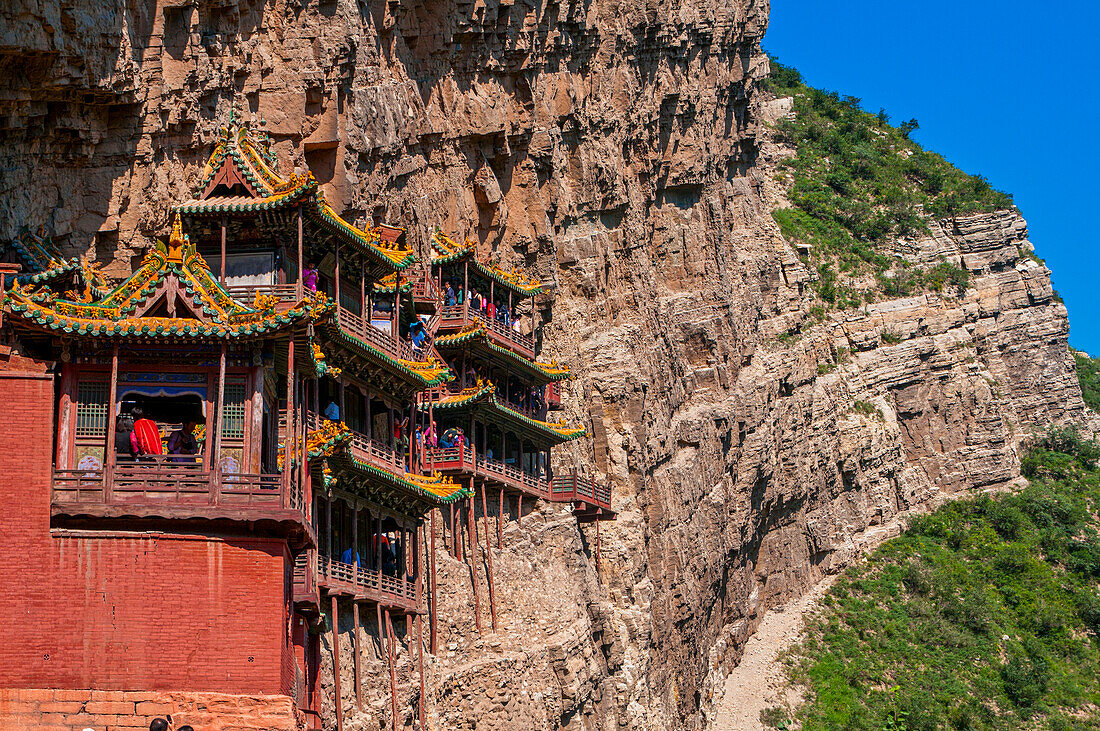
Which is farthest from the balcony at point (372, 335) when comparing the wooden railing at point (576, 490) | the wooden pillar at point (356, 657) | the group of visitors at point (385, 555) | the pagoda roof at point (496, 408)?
the wooden railing at point (576, 490)

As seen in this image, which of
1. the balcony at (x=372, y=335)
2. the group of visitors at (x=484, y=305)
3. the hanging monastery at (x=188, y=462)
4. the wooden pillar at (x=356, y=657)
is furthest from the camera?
the group of visitors at (x=484, y=305)

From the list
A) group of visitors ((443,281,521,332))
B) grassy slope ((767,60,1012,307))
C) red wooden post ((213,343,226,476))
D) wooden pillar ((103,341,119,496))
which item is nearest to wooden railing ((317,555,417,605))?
red wooden post ((213,343,226,476))

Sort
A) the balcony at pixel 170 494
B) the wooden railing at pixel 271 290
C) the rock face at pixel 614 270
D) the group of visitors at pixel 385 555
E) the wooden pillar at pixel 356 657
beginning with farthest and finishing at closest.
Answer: the rock face at pixel 614 270 → the group of visitors at pixel 385 555 → the wooden pillar at pixel 356 657 → the wooden railing at pixel 271 290 → the balcony at pixel 170 494

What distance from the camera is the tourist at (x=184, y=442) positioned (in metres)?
31.8

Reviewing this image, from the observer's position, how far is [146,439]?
31.8 metres

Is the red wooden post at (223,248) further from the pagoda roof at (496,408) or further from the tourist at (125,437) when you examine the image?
the pagoda roof at (496,408)

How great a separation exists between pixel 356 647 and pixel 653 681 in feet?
95.9

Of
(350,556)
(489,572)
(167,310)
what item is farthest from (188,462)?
(489,572)

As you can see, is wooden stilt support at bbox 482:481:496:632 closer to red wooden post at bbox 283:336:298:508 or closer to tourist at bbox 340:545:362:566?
tourist at bbox 340:545:362:566

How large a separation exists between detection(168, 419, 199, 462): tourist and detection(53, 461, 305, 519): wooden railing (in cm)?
83

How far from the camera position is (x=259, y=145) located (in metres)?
41.8

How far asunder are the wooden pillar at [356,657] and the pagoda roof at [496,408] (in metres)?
11.5

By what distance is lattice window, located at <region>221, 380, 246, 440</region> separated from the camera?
105 ft

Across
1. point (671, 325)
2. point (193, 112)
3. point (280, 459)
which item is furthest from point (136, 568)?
point (671, 325)
